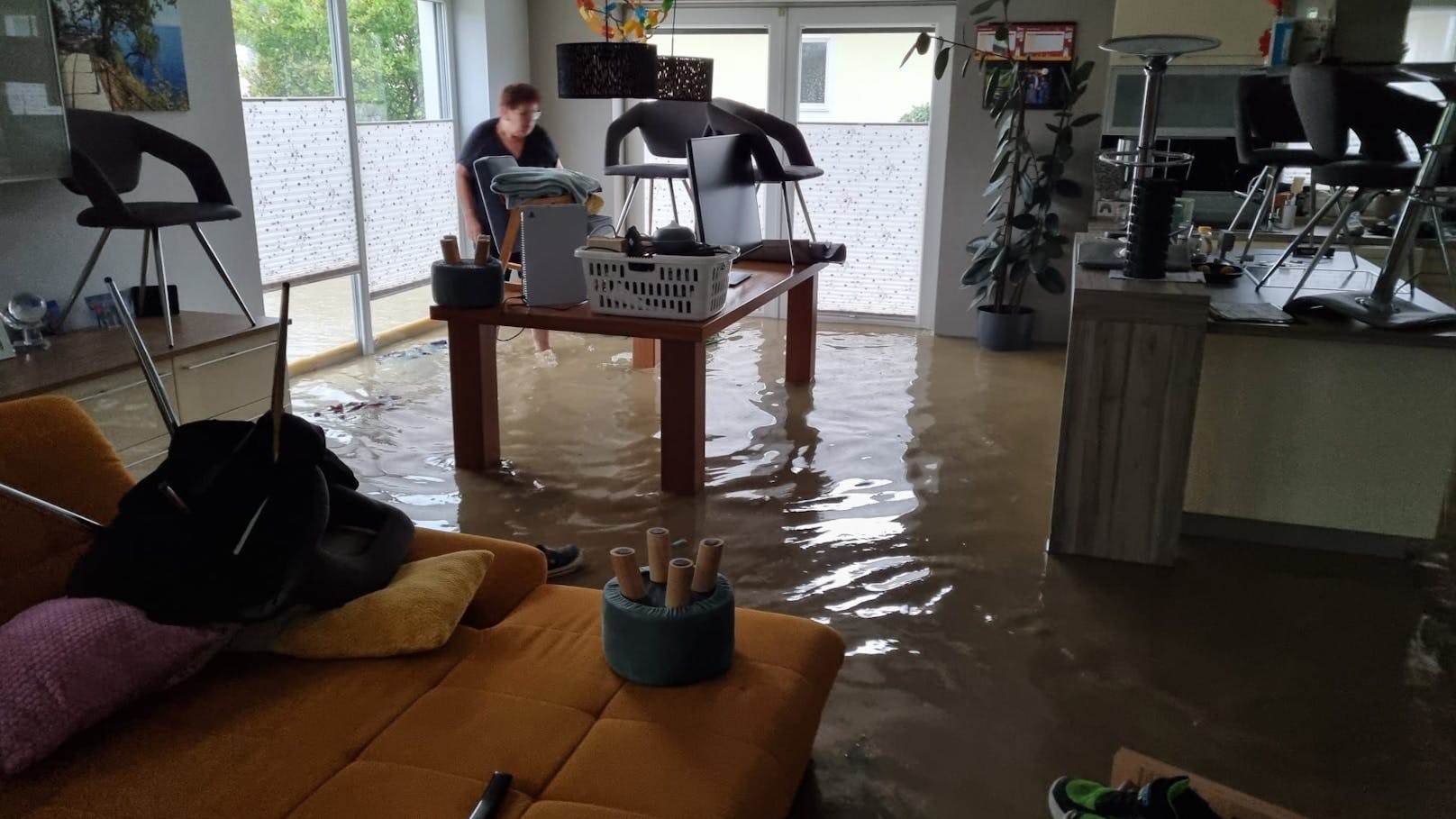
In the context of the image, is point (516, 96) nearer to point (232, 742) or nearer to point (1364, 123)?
point (1364, 123)

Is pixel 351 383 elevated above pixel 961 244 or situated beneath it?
situated beneath

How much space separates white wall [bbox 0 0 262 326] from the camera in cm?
347

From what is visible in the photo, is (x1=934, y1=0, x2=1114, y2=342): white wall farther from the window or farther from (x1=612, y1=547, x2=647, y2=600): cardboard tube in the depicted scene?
(x1=612, y1=547, x2=647, y2=600): cardboard tube

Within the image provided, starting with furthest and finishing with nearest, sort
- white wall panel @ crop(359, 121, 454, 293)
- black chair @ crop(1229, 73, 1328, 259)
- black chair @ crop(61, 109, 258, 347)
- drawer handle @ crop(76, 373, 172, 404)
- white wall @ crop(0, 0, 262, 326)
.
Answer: white wall panel @ crop(359, 121, 454, 293) < black chair @ crop(1229, 73, 1328, 259) < white wall @ crop(0, 0, 262, 326) < black chair @ crop(61, 109, 258, 347) < drawer handle @ crop(76, 373, 172, 404)

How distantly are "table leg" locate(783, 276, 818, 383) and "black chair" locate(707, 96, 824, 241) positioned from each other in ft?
0.86

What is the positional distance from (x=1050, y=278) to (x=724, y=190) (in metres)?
2.14

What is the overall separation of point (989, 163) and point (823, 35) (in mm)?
1223

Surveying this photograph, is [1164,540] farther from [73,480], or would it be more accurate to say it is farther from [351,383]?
[351,383]

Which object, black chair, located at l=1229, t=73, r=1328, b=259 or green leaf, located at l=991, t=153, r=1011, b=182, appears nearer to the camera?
black chair, located at l=1229, t=73, r=1328, b=259

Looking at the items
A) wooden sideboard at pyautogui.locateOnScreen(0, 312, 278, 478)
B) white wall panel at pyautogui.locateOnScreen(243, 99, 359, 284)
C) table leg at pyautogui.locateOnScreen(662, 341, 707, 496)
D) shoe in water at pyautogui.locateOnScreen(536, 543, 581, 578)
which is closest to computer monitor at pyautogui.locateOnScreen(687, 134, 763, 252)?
table leg at pyautogui.locateOnScreen(662, 341, 707, 496)

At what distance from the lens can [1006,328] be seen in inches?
218

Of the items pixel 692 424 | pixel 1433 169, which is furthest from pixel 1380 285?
pixel 692 424

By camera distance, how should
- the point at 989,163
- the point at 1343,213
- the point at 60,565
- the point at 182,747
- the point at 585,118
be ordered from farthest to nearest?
the point at 585,118, the point at 989,163, the point at 1343,213, the point at 60,565, the point at 182,747

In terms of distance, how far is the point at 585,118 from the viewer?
6.38 metres
